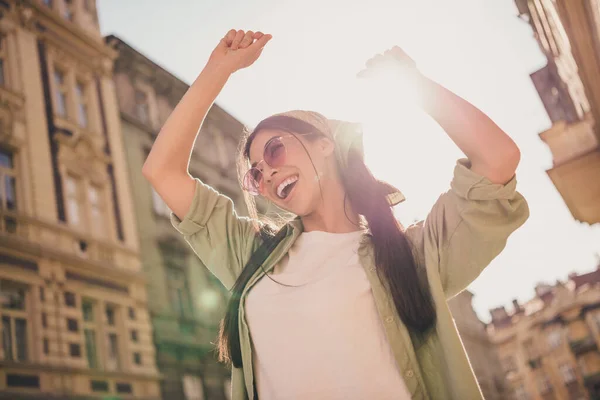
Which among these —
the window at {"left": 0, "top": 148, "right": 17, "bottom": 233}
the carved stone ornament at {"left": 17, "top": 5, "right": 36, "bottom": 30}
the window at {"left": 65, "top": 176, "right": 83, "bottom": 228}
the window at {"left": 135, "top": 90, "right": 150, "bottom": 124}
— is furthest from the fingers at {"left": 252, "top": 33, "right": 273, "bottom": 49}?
the window at {"left": 135, "top": 90, "right": 150, "bottom": 124}

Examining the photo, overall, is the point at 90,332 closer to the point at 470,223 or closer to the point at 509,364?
the point at 470,223

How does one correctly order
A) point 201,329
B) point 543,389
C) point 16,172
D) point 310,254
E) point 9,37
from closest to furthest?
1. point 310,254
2. point 16,172
3. point 9,37
4. point 201,329
5. point 543,389

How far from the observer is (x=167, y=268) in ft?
50.9

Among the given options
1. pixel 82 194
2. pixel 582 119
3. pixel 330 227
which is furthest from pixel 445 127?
pixel 82 194

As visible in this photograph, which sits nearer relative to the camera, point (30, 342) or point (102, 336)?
point (30, 342)

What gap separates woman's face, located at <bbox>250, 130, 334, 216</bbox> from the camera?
1.98 meters

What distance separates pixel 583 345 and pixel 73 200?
44221mm

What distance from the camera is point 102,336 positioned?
1207 cm

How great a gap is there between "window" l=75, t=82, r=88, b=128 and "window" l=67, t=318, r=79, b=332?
558 centimetres

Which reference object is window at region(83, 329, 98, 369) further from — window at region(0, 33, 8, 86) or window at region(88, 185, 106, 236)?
window at region(0, 33, 8, 86)

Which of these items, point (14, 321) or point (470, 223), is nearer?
point (470, 223)

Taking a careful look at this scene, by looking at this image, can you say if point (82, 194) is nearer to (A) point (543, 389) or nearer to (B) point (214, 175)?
(B) point (214, 175)

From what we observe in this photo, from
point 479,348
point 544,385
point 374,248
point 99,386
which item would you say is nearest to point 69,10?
point 99,386

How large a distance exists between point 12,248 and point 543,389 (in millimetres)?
48113
